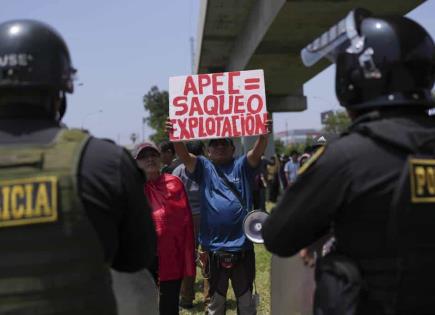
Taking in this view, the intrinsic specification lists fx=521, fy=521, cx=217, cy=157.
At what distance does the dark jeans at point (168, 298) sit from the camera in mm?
4227

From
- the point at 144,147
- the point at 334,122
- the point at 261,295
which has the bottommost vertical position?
the point at 261,295

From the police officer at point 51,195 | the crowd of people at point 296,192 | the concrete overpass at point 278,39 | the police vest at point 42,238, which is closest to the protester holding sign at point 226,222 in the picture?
the concrete overpass at point 278,39

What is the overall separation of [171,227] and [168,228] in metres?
0.03

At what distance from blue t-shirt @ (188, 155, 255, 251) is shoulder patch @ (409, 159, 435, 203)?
8.44 feet

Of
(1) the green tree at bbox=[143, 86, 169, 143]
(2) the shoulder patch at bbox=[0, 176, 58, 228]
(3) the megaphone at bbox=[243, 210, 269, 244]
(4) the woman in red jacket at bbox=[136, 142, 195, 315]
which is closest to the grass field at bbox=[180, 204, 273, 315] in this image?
(4) the woman in red jacket at bbox=[136, 142, 195, 315]

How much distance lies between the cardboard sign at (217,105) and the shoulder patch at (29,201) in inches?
108

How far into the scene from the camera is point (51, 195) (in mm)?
1715

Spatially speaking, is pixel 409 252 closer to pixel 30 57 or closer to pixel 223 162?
pixel 30 57

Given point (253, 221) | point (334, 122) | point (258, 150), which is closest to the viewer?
point (253, 221)

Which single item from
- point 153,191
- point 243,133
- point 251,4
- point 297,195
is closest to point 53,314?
point 297,195

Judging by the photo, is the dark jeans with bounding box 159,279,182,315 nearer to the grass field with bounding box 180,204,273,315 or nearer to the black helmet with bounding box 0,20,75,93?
the grass field with bounding box 180,204,273,315

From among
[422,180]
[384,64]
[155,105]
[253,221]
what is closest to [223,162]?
[253,221]

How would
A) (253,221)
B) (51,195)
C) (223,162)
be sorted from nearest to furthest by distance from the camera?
(51,195)
(253,221)
(223,162)

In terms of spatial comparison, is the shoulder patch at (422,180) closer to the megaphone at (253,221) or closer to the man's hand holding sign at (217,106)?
the megaphone at (253,221)
